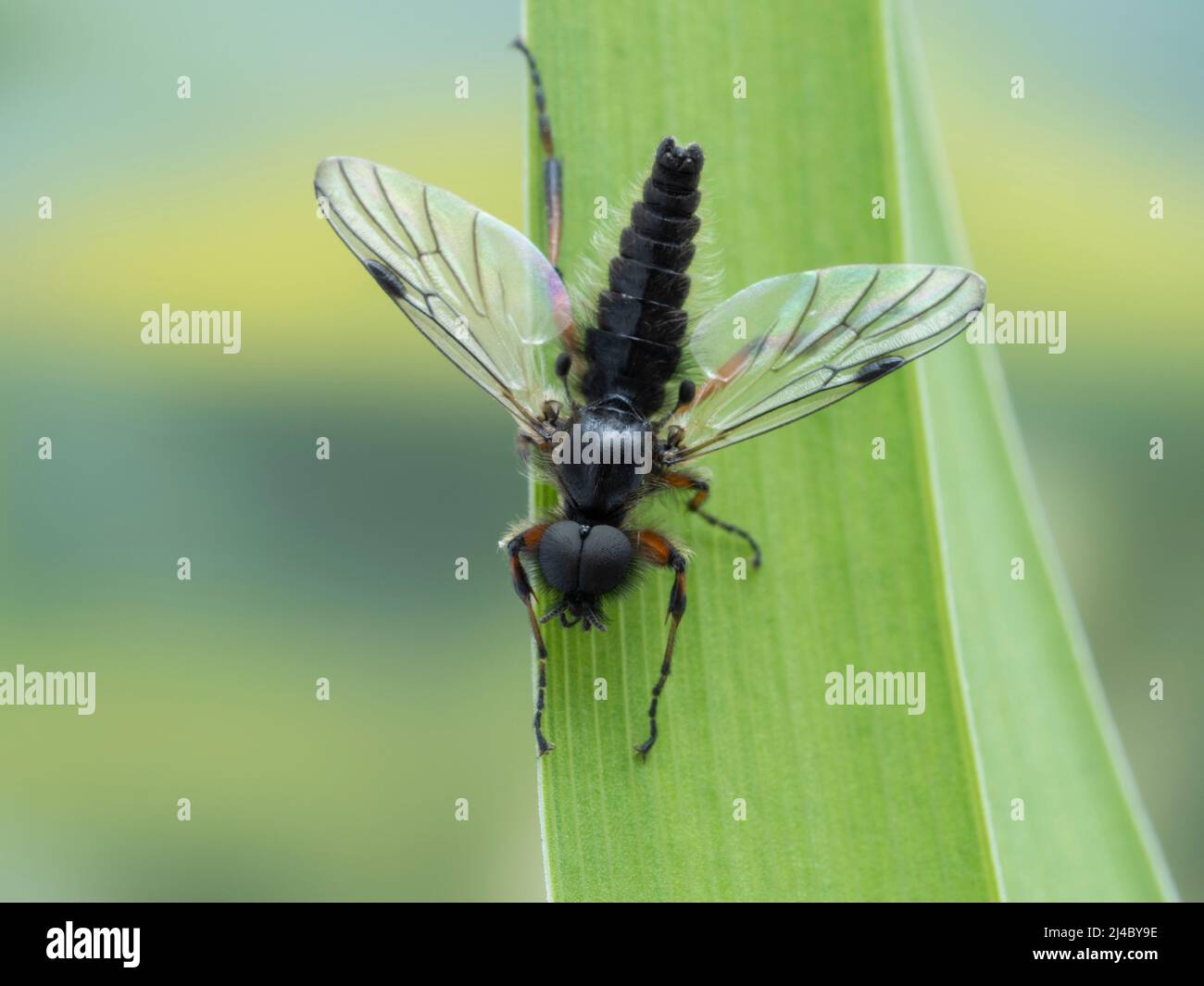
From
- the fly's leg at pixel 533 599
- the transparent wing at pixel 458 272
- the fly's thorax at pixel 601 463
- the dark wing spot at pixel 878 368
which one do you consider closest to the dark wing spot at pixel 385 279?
the transparent wing at pixel 458 272

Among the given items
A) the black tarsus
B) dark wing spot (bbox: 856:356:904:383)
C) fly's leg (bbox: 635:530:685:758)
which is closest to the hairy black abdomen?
the black tarsus

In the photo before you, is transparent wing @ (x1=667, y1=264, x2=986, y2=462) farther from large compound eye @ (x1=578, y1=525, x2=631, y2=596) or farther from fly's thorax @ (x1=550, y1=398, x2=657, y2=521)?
large compound eye @ (x1=578, y1=525, x2=631, y2=596)

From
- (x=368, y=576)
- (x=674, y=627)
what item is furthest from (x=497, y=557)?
(x=674, y=627)

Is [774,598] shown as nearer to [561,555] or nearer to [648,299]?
[561,555]

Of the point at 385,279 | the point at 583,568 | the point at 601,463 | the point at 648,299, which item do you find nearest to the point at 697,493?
the point at 601,463

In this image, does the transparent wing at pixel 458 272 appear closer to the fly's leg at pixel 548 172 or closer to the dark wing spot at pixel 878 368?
the fly's leg at pixel 548 172

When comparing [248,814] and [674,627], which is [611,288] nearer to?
[674,627]

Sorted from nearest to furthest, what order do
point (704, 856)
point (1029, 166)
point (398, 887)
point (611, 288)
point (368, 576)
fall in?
point (704, 856)
point (611, 288)
point (398, 887)
point (368, 576)
point (1029, 166)
